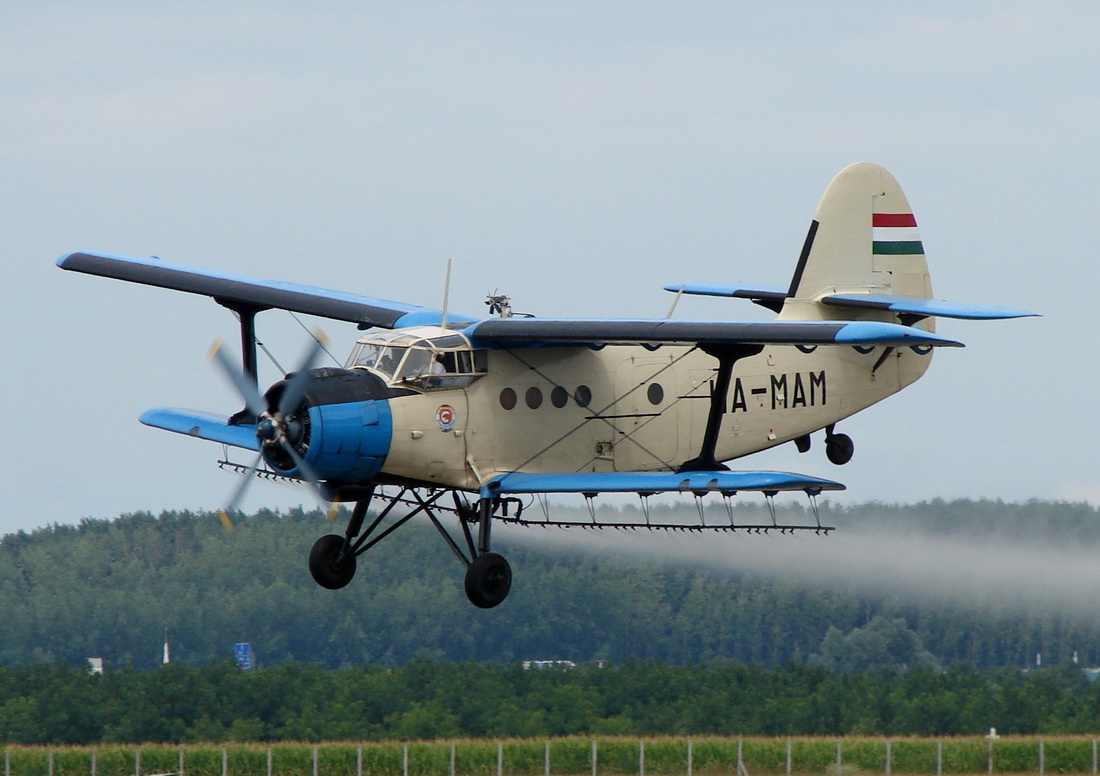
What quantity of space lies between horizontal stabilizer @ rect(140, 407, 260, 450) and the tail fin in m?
10.7

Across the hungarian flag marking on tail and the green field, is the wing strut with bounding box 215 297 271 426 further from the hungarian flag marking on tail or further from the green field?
the green field

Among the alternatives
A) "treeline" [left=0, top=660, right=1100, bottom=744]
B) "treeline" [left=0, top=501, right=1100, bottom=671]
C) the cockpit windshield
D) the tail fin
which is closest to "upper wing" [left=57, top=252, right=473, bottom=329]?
the cockpit windshield

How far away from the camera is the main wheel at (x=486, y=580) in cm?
2552

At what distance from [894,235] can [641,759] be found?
1192 inches

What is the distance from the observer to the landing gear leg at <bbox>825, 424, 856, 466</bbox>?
32.5 m

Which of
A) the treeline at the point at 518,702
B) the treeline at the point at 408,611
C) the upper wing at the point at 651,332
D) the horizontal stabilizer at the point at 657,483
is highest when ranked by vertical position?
the upper wing at the point at 651,332

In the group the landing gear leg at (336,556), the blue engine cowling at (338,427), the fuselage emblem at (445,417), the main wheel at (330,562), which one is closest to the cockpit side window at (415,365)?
the blue engine cowling at (338,427)

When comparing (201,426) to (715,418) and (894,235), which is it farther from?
(894,235)

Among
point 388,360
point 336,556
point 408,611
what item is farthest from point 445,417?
point 408,611

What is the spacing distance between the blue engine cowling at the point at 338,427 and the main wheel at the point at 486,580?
81.4 inches

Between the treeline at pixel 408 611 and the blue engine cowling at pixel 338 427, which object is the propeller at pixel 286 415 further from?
the treeline at pixel 408 611

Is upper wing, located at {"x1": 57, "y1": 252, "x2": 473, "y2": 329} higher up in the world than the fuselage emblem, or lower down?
higher up

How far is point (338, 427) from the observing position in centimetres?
2464

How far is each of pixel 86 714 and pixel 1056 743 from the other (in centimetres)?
5667
